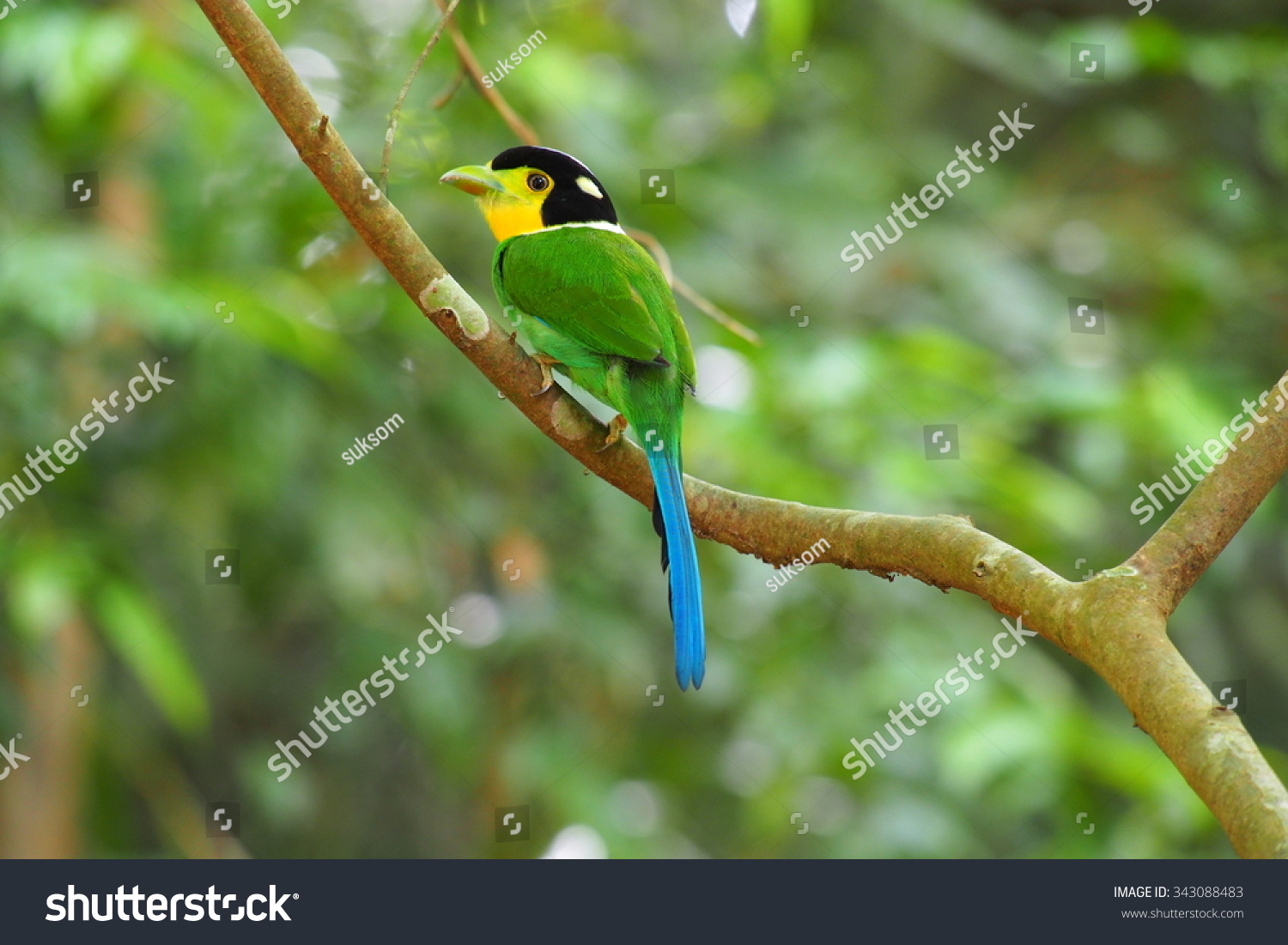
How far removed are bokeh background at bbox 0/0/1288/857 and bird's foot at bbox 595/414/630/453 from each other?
1161 mm

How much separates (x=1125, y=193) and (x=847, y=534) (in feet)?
14.3

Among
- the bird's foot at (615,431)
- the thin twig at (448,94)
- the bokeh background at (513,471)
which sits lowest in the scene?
the bokeh background at (513,471)

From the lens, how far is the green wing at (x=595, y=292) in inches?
95.3

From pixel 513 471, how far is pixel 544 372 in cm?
210

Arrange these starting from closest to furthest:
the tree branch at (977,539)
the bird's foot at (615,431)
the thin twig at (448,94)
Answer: the tree branch at (977,539) < the bird's foot at (615,431) < the thin twig at (448,94)

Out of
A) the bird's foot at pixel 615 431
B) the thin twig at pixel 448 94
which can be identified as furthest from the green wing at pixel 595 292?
the thin twig at pixel 448 94

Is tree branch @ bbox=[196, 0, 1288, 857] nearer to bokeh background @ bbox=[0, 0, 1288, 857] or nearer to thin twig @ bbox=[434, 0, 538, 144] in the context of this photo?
thin twig @ bbox=[434, 0, 538, 144]

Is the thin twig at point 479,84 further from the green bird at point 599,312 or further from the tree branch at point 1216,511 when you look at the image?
the tree branch at point 1216,511

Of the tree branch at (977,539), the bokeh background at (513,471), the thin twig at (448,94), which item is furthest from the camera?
the bokeh background at (513,471)

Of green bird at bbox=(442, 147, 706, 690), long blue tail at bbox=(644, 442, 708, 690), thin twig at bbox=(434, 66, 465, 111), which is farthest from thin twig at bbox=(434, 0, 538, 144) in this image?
long blue tail at bbox=(644, 442, 708, 690)

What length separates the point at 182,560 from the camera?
13.2ft

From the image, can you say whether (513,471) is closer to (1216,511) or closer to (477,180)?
(477,180)

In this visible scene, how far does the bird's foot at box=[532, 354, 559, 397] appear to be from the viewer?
6.95 ft

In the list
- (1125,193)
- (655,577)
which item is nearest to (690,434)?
(655,577)
